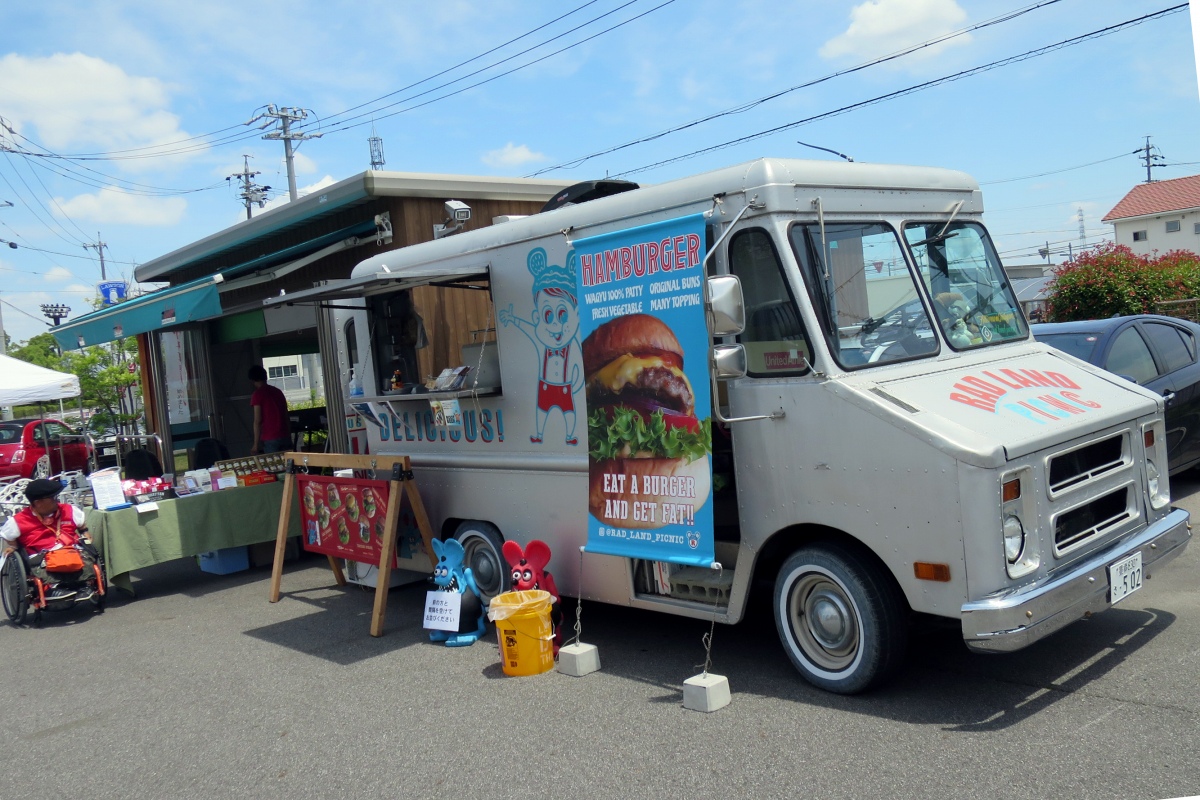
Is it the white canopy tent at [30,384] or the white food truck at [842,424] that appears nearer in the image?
the white food truck at [842,424]

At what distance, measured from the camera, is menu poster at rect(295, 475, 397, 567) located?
7.38 m

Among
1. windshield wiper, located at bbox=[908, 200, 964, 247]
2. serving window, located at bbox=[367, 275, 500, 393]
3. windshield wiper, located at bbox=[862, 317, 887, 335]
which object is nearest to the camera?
windshield wiper, located at bbox=[862, 317, 887, 335]

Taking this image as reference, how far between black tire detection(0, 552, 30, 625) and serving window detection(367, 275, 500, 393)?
3671 mm

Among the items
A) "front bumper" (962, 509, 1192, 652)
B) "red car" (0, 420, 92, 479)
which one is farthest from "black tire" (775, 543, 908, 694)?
"red car" (0, 420, 92, 479)

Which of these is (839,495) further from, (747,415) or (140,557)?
(140,557)

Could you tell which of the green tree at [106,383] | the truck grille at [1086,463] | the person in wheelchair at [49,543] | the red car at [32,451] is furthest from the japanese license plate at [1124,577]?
the green tree at [106,383]

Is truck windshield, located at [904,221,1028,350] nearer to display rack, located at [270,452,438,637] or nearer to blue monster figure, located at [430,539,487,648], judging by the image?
blue monster figure, located at [430,539,487,648]

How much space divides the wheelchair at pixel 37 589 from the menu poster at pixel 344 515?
203cm

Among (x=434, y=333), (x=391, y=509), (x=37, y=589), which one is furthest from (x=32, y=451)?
(x=391, y=509)

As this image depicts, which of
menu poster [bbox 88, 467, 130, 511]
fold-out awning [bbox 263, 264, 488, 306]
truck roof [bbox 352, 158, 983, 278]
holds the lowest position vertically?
menu poster [bbox 88, 467, 130, 511]

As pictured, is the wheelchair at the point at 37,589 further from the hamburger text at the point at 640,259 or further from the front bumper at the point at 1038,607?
the front bumper at the point at 1038,607

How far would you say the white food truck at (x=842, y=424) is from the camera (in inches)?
169

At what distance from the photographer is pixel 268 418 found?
11.2 meters

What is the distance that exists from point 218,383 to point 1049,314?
1349 centimetres
